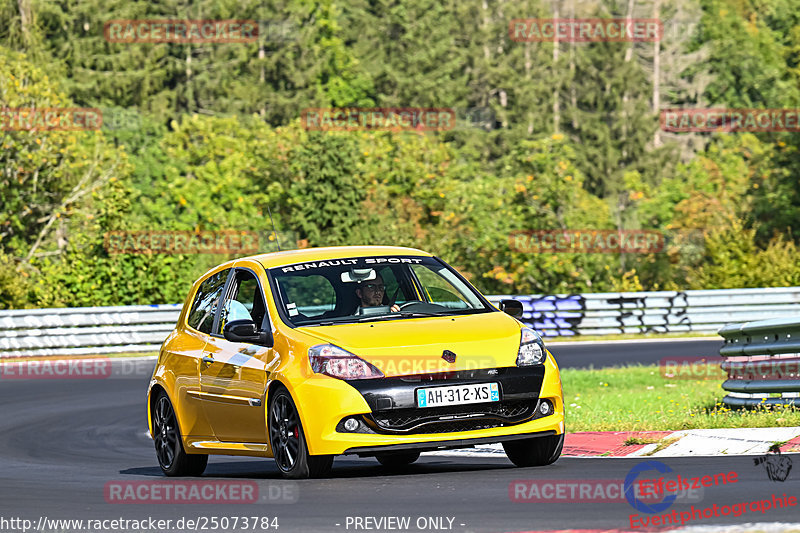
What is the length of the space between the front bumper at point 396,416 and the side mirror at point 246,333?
2.54ft

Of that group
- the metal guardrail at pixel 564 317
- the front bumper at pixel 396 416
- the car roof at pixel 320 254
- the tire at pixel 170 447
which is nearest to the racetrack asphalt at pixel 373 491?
the tire at pixel 170 447

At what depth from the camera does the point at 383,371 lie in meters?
9.41

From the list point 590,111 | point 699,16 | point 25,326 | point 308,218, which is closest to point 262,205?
point 308,218

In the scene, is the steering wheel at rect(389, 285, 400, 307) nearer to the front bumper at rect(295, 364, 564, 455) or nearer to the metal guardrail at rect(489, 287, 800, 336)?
the front bumper at rect(295, 364, 564, 455)

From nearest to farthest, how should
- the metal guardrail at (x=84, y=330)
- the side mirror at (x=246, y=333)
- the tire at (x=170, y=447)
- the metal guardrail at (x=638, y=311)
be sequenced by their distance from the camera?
the side mirror at (x=246, y=333), the tire at (x=170, y=447), the metal guardrail at (x=84, y=330), the metal guardrail at (x=638, y=311)

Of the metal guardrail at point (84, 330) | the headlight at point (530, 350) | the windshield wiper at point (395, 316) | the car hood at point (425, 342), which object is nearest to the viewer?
the car hood at point (425, 342)

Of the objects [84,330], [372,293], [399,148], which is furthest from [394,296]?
[399,148]

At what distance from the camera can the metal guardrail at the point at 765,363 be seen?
1277 centimetres

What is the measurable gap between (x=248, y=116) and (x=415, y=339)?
73.7m

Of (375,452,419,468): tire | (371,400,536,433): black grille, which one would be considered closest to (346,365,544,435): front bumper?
(371,400,536,433): black grille

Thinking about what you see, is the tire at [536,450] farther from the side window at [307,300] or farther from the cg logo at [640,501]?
the side window at [307,300]

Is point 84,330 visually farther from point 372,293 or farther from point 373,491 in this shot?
point 373,491

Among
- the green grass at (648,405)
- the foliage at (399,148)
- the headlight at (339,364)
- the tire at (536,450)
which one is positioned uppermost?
the headlight at (339,364)

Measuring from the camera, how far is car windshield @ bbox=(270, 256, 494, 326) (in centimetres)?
1038
